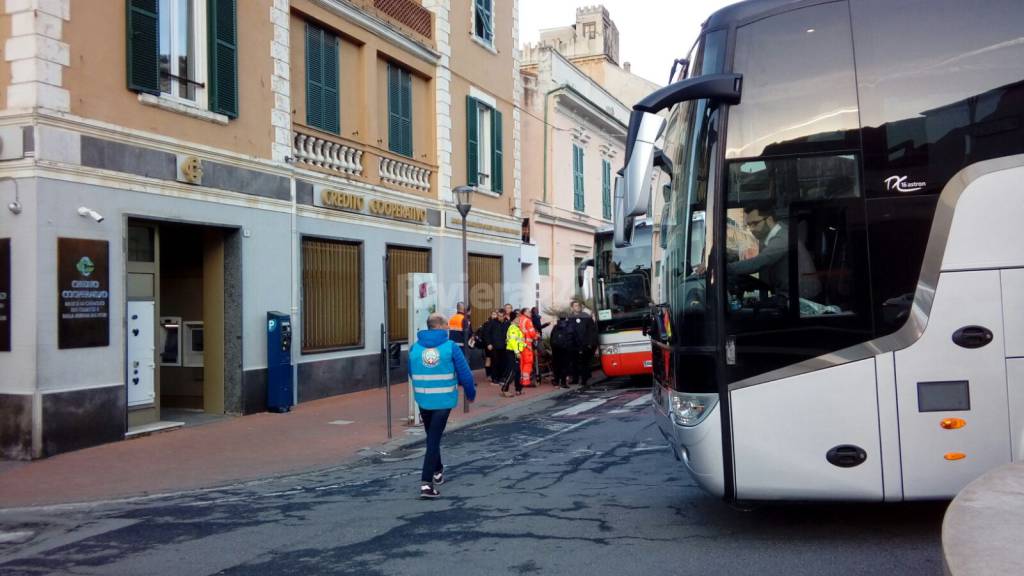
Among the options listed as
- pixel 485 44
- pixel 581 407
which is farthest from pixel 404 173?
pixel 581 407

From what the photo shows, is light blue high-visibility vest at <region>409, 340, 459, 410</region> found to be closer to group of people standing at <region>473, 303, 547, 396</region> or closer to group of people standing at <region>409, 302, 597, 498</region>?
group of people standing at <region>409, 302, 597, 498</region>

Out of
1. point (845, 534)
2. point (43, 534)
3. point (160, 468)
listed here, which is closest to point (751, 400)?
point (845, 534)

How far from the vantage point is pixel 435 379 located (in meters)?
8.11

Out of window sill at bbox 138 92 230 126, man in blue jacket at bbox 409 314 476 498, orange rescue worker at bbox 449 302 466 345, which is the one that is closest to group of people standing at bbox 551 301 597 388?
orange rescue worker at bbox 449 302 466 345

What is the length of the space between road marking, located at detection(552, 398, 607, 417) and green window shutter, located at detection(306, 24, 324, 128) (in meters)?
6.77

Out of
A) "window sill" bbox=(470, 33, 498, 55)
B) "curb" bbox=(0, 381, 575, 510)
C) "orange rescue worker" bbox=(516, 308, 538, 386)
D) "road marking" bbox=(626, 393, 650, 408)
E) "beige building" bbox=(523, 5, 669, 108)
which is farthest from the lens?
"beige building" bbox=(523, 5, 669, 108)

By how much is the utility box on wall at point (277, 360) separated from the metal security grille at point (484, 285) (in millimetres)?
8107

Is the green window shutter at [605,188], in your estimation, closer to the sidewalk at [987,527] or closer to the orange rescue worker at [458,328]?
the orange rescue worker at [458,328]

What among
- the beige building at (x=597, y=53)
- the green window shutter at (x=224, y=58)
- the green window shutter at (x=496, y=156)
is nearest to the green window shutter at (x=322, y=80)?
the green window shutter at (x=224, y=58)

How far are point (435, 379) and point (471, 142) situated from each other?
46.9 ft

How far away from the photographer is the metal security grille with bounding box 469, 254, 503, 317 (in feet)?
73.9

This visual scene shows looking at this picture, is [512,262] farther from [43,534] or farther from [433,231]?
[43,534]

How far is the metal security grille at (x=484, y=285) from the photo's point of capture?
2252 cm

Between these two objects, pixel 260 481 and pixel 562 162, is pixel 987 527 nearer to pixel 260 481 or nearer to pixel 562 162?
pixel 260 481
